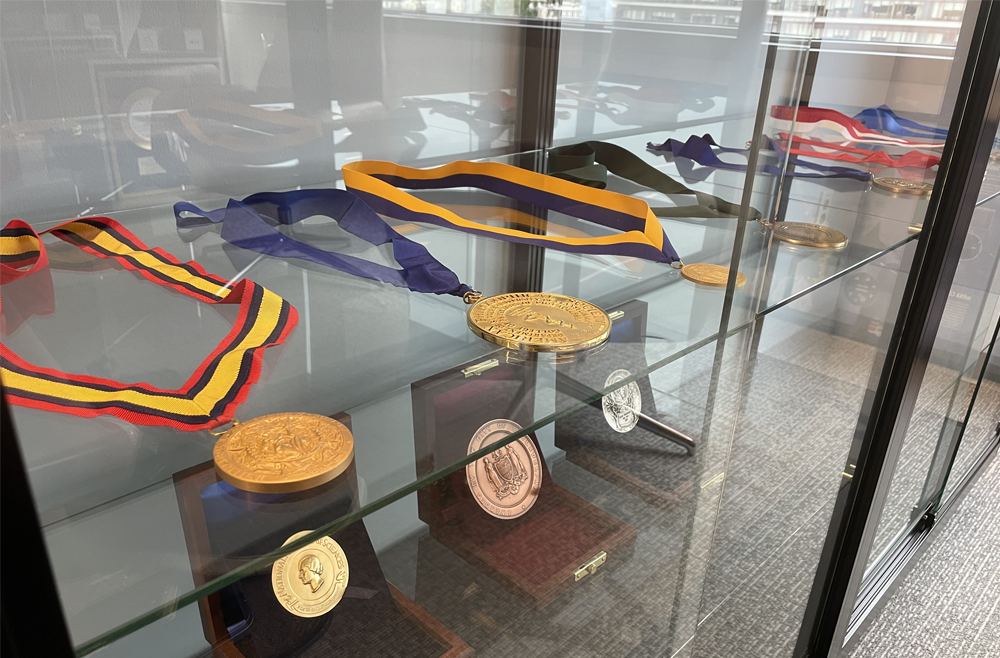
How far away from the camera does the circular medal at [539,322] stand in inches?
21.3

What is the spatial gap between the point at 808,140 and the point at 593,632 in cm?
58

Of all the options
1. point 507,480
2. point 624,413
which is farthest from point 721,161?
point 507,480

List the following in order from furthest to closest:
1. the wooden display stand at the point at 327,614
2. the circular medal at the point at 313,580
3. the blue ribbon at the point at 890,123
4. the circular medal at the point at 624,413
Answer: the circular medal at the point at 624,413 < the blue ribbon at the point at 890,123 < the circular medal at the point at 313,580 < the wooden display stand at the point at 327,614

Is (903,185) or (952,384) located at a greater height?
(903,185)

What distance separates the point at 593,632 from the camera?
0.82 meters

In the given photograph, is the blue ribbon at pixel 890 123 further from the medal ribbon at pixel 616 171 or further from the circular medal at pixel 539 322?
the circular medal at pixel 539 322

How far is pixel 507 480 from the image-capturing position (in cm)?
88

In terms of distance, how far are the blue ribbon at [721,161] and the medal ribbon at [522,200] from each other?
133mm

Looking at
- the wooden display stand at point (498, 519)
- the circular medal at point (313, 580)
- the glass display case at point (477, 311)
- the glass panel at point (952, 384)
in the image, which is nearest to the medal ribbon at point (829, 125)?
the glass display case at point (477, 311)

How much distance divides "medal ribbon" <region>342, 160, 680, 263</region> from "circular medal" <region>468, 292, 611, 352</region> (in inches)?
6.5

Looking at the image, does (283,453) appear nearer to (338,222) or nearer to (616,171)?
(338,222)

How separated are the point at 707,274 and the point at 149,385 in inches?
19.7

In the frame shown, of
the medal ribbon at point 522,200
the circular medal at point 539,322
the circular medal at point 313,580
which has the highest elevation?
the medal ribbon at point 522,200

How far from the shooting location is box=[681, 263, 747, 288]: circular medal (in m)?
0.68
